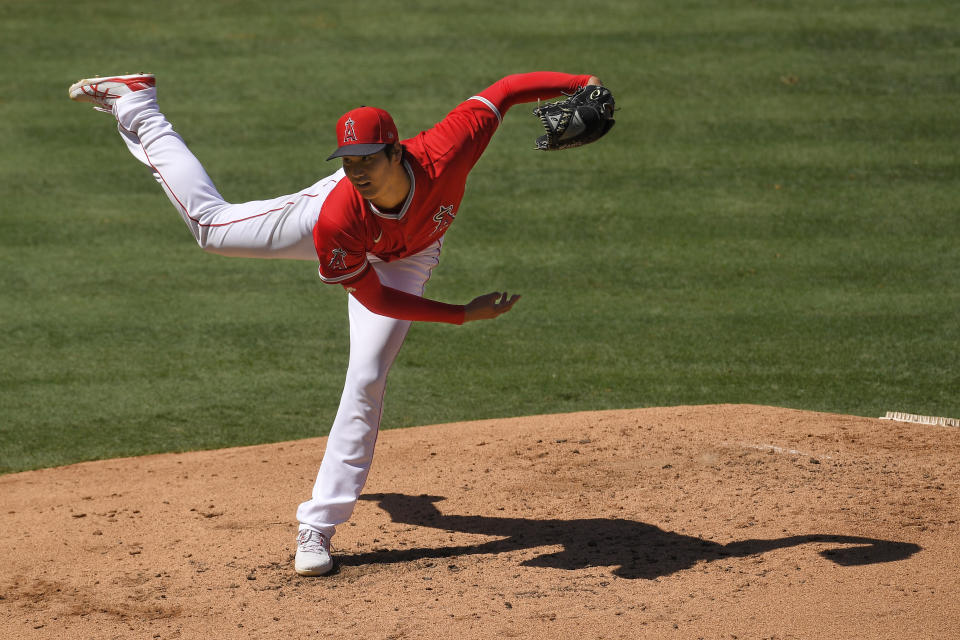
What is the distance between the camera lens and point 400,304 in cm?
417

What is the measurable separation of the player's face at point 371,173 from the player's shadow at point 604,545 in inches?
65.0

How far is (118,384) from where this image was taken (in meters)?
7.09

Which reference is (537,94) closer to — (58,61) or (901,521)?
(901,521)

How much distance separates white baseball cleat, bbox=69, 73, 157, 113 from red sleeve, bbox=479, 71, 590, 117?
5.66ft

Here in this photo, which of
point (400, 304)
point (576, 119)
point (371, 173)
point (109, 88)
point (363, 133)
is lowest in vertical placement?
point (400, 304)

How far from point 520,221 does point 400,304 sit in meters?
5.11

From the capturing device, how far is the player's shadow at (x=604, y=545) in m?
4.18

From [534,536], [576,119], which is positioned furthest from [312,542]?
[576,119]

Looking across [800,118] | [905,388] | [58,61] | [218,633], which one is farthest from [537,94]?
[58,61]

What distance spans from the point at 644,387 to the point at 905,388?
173cm

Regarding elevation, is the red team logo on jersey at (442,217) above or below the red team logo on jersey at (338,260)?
above

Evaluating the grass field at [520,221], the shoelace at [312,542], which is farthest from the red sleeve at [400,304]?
the grass field at [520,221]

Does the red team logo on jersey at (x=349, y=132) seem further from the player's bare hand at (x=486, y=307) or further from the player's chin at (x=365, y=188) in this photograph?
the player's bare hand at (x=486, y=307)

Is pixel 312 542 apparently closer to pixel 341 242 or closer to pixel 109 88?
pixel 341 242
